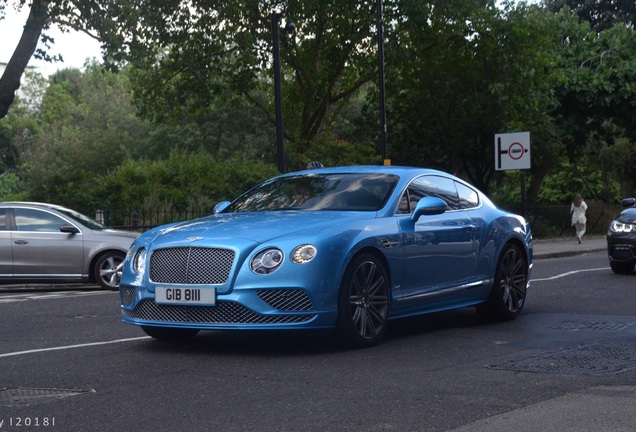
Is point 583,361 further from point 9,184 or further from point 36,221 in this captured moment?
point 9,184

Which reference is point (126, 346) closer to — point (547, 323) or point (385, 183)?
point (385, 183)

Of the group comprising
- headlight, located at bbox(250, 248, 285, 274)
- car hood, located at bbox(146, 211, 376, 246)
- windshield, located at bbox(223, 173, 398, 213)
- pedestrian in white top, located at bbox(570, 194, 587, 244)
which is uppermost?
windshield, located at bbox(223, 173, 398, 213)

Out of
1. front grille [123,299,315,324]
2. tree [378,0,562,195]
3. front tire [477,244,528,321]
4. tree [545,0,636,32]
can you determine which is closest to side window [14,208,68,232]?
front tire [477,244,528,321]

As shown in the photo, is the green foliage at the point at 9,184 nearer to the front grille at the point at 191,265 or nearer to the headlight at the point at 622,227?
the headlight at the point at 622,227

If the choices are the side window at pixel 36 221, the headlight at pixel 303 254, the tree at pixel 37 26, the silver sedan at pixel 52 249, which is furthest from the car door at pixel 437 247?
the tree at pixel 37 26

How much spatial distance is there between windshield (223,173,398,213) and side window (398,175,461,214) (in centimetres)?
18

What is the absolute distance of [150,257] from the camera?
9141 mm

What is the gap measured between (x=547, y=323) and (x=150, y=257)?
14.2 ft

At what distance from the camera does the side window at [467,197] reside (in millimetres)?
11273

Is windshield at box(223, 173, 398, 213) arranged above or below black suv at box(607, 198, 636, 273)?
above

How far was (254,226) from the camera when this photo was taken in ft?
30.1

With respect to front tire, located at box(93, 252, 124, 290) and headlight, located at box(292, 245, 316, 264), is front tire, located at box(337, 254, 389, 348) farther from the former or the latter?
front tire, located at box(93, 252, 124, 290)

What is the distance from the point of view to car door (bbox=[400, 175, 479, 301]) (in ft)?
32.8

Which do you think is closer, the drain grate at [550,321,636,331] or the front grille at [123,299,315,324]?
the front grille at [123,299,315,324]
